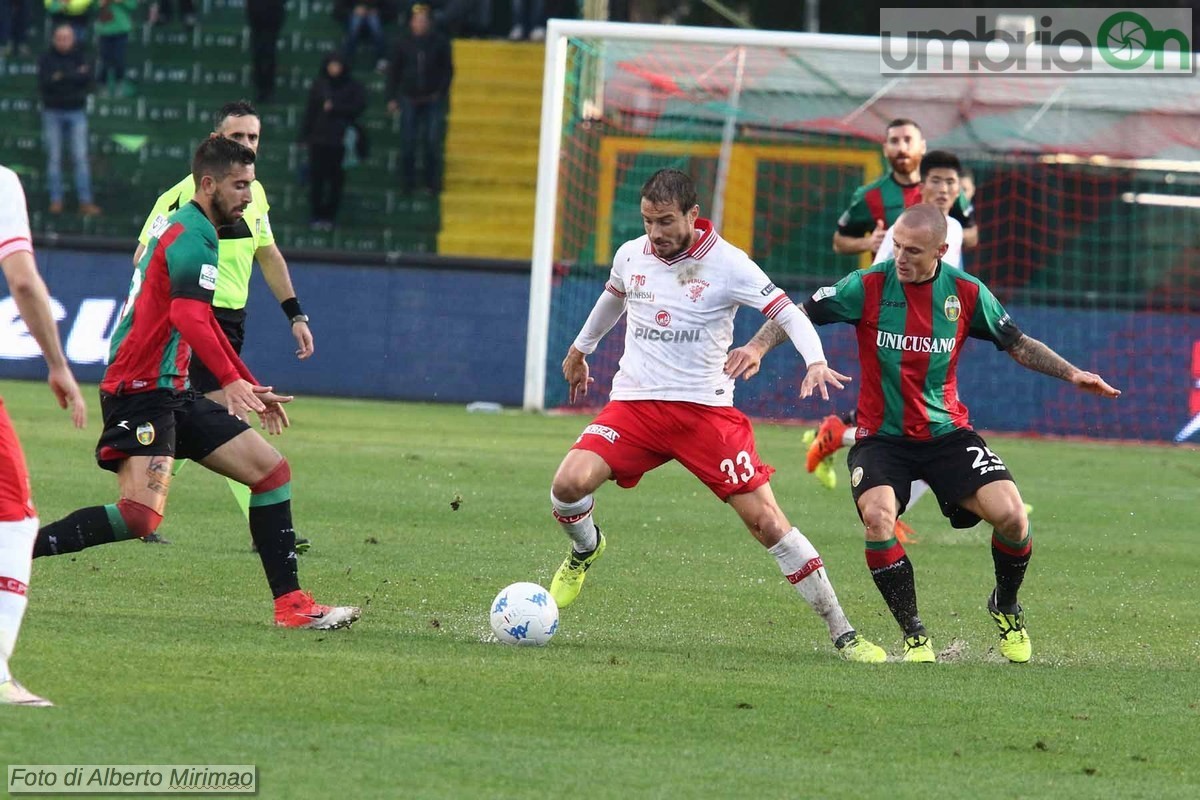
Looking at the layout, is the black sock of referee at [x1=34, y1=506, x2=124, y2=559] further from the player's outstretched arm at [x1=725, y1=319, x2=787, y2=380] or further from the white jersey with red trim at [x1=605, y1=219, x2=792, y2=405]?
the player's outstretched arm at [x1=725, y1=319, x2=787, y2=380]

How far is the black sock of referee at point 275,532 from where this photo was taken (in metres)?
7.18

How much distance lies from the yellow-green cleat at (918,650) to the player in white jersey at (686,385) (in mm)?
236

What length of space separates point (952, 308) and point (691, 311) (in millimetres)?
1111

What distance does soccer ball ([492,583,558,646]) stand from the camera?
7.03 m

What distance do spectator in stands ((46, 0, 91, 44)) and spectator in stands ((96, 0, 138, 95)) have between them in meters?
0.82

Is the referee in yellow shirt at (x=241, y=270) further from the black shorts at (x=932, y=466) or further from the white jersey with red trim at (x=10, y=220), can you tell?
the white jersey with red trim at (x=10, y=220)

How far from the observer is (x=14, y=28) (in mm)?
27234

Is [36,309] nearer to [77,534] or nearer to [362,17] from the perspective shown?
[77,534]

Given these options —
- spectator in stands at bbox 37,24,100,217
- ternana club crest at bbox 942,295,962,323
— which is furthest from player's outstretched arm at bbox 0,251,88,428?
spectator in stands at bbox 37,24,100,217

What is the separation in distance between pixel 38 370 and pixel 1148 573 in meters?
13.2

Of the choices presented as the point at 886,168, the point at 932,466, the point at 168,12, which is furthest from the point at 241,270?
the point at 168,12

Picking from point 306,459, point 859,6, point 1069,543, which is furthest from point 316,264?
point 859,6

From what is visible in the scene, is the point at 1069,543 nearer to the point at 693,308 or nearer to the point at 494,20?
the point at 693,308

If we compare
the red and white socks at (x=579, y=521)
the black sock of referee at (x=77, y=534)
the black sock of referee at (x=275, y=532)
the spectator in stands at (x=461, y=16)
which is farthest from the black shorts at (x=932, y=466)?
the spectator in stands at (x=461, y=16)
